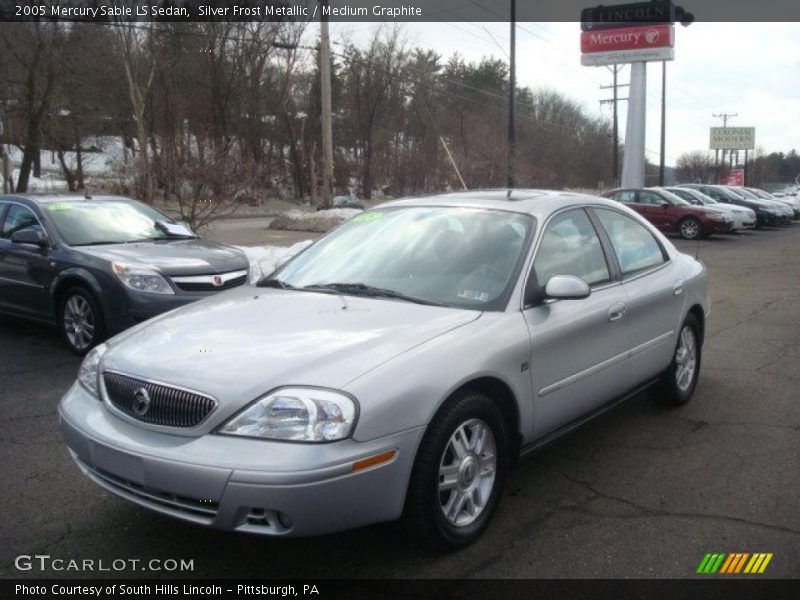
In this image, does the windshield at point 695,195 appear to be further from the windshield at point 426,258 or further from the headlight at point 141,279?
the windshield at point 426,258

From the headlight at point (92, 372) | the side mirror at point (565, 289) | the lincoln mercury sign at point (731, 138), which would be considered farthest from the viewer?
the lincoln mercury sign at point (731, 138)

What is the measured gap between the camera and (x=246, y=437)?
2807 mm

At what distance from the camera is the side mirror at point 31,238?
723cm

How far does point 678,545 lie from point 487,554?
872 millimetres

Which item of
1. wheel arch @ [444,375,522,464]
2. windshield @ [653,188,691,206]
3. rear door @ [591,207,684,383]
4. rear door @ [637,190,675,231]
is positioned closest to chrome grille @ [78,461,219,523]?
wheel arch @ [444,375,522,464]

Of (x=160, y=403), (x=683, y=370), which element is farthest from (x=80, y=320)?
(x=683, y=370)

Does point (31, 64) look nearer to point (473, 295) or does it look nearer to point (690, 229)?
point (690, 229)

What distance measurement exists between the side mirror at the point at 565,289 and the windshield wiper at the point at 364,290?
55 centimetres

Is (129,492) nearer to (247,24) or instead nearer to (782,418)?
(782,418)

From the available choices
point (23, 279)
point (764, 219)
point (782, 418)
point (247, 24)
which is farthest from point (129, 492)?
point (247, 24)

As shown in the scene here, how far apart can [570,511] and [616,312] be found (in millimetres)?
1222

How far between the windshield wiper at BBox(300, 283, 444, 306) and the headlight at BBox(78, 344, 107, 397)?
1.10m

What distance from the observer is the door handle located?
4277mm

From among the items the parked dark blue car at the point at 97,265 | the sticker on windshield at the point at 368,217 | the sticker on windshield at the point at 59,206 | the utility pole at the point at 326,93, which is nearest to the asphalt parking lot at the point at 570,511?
the parked dark blue car at the point at 97,265
